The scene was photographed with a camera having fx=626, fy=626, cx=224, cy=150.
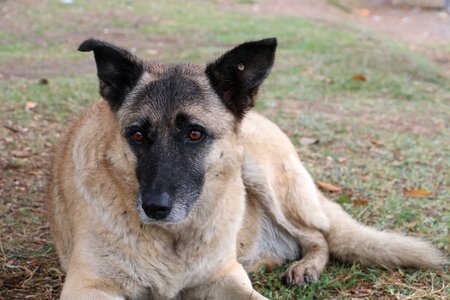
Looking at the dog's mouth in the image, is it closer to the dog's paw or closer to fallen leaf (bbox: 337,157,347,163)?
the dog's paw

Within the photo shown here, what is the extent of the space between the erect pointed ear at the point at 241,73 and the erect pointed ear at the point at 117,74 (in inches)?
16.9

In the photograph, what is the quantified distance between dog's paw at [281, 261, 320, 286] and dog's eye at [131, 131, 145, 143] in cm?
148

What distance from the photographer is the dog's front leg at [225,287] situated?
3.63 metres

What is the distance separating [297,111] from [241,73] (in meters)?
4.67

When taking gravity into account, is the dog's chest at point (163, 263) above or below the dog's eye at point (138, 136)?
below

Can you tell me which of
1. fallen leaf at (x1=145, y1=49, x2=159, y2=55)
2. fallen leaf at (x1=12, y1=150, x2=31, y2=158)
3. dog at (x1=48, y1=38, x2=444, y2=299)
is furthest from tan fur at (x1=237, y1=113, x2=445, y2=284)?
fallen leaf at (x1=145, y1=49, x2=159, y2=55)

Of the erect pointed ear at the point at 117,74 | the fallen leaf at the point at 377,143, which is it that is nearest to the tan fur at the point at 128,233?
the erect pointed ear at the point at 117,74

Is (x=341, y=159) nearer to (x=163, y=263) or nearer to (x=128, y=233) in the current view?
(x=163, y=263)

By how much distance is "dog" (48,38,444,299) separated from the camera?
3.33 m

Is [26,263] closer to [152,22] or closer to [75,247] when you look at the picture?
[75,247]

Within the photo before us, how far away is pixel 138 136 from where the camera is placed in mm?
3359

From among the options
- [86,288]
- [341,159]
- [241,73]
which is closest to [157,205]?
[86,288]

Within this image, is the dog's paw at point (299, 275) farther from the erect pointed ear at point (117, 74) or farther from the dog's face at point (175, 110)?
the erect pointed ear at point (117, 74)

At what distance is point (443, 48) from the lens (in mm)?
14445
